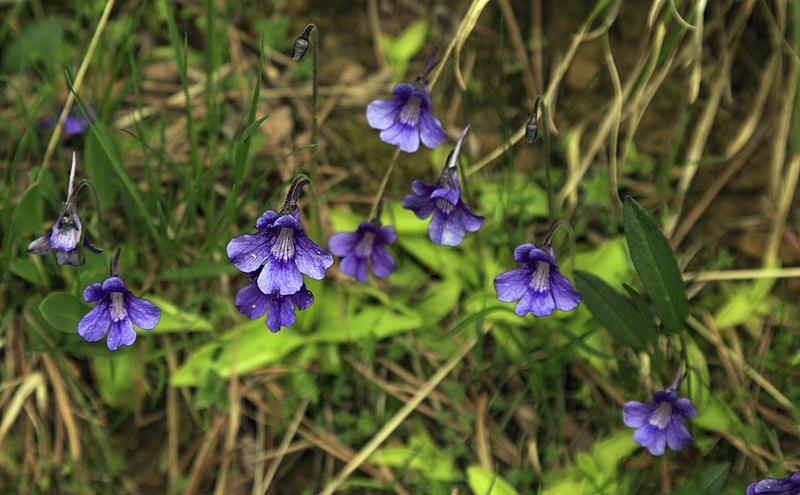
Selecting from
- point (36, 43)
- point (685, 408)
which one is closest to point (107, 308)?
point (36, 43)

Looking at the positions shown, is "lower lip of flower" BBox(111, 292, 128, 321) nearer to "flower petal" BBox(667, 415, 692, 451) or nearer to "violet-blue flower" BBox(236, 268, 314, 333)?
"violet-blue flower" BBox(236, 268, 314, 333)

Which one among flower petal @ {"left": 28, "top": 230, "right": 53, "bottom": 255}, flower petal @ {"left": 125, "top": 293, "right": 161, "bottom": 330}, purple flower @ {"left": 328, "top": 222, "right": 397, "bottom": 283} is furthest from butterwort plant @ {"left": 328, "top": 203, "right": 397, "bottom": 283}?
flower petal @ {"left": 28, "top": 230, "right": 53, "bottom": 255}

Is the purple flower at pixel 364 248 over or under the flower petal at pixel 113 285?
under

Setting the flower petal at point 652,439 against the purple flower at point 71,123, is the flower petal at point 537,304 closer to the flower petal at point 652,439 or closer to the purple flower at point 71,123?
the flower petal at point 652,439

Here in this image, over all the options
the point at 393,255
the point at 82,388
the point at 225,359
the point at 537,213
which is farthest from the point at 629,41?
the point at 82,388

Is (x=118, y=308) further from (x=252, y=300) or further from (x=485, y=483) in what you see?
(x=485, y=483)

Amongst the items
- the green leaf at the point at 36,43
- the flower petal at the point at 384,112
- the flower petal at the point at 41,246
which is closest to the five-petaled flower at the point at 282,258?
the flower petal at the point at 384,112
